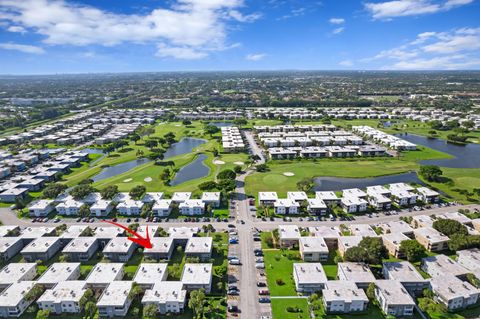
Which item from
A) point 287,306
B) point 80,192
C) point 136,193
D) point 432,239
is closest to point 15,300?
point 80,192

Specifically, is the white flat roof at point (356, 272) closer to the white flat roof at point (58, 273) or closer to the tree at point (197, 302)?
the tree at point (197, 302)

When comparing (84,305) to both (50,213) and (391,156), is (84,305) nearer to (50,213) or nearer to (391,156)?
(50,213)

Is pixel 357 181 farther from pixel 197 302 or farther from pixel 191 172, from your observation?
pixel 197 302

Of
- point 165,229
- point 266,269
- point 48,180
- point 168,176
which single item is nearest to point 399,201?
point 266,269

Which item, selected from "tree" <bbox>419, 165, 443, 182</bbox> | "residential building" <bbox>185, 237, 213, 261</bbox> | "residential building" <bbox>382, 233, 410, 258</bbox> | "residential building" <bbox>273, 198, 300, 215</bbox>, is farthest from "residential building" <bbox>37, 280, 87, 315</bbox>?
"tree" <bbox>419, 165, 443, 182</bbox>

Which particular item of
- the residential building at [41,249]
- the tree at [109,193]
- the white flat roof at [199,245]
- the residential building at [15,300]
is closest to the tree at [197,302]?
the white flat roof at [199,245]

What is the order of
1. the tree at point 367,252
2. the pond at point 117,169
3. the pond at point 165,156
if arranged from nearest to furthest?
1. the tree at point 367,252
2. the pond at point 117,169
3. the pond at point 165,156

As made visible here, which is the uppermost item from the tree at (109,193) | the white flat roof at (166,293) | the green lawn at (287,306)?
the tree at (109,193)
